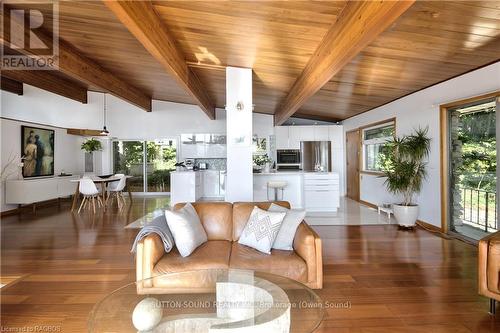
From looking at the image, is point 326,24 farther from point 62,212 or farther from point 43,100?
point 43,100

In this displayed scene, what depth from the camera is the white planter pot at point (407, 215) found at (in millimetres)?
4746

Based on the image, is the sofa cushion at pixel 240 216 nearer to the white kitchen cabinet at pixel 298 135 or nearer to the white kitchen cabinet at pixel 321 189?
the white kitchen cabinet at pixel 321 189

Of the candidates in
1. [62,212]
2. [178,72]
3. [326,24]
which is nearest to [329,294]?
[326,24]

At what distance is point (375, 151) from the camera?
6.93 m

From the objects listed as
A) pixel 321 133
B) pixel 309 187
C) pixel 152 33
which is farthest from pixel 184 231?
pixel 321 133

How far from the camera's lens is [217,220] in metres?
2.93

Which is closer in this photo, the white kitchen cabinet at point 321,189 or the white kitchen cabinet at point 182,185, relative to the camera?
the white kitchen cabinet at point 321,189

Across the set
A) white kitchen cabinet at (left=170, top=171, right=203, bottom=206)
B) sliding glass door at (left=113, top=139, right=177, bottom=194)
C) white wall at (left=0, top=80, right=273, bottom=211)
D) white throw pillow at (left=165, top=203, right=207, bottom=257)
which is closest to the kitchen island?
white kitchen cabinet at (left=170, top=171, right=203, bottom=206)

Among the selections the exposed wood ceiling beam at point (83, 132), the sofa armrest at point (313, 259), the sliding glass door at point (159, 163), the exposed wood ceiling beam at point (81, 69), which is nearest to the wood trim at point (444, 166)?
the sofa armrest at point (313, 259)

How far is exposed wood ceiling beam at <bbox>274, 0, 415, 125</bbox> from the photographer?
2.12 meters

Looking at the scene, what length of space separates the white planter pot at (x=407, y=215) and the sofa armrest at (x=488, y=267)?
261 cm

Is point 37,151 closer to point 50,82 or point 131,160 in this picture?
point 50,82

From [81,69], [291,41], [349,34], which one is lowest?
[349,34]

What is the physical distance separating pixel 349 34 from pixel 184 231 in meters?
2.34
